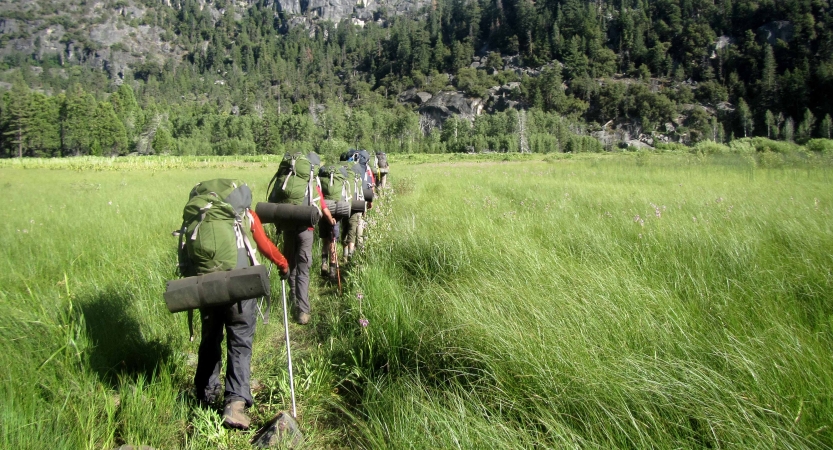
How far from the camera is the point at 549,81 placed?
103625 millimetres

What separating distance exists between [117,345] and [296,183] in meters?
2.00

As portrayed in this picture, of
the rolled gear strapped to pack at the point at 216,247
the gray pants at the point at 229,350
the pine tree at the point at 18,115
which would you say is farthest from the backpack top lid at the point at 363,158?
the pine tree at the point at 18,115

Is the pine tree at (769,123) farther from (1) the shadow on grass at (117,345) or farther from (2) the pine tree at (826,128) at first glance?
(1) the shadow on grass at (117,345)

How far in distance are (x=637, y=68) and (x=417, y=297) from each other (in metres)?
129

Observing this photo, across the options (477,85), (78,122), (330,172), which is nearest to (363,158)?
(330,172)

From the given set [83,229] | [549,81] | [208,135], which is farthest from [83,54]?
[83,229]

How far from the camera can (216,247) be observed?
238 cm

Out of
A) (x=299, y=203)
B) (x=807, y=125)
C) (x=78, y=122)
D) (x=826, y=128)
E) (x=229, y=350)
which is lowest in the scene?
(x=229, y=350)

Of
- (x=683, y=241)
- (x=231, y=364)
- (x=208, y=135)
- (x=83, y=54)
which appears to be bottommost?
(x=231, y=364)

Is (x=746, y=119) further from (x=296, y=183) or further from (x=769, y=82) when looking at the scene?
(x=296, y=183)

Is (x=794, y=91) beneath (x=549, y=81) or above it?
beneath

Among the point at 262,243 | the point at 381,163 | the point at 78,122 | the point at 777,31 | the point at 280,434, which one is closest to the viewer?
the point at 280,434

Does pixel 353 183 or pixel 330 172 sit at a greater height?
pixel 330 172

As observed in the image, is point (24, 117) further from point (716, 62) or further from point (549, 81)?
point (716, 62)
